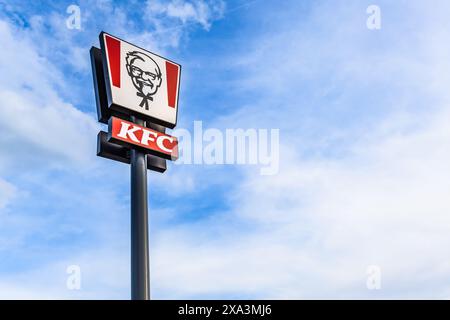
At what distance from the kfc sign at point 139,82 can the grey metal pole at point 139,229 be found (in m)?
0.59

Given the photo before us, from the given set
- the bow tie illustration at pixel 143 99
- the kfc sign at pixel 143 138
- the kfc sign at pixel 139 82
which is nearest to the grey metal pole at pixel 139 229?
the kfc sign at pixel 143 138

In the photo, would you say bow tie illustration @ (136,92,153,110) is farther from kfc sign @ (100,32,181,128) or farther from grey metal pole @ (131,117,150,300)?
grey metal pole @ (131,117,150,300)

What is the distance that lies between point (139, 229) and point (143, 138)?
2618mm

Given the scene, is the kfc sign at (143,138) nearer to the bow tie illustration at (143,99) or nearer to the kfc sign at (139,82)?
the kfc sign at (139,82)

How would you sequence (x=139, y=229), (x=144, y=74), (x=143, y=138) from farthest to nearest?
(x=144, y=74)
(x=143, y=138)
(x=139, y=229)

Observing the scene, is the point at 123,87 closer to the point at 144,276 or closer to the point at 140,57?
the point at 140,57

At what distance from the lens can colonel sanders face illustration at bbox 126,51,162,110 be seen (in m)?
15.2

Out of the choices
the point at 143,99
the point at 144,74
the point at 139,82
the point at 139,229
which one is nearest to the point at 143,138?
the point at 143,99

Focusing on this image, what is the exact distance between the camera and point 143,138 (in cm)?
1474

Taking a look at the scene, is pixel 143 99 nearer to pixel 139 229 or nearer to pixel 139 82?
pixel 139 82

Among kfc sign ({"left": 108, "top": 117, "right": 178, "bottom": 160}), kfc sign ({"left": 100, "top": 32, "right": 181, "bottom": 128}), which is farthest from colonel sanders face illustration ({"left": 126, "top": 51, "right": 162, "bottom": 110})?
kfc sign ({"left": 108, "top": 117, "right": 178, "bottom": 160})
